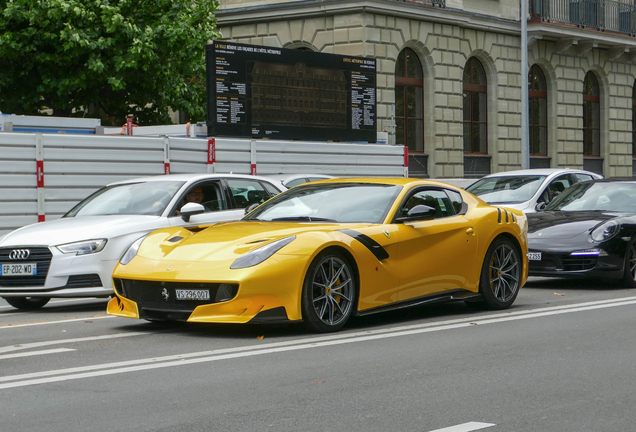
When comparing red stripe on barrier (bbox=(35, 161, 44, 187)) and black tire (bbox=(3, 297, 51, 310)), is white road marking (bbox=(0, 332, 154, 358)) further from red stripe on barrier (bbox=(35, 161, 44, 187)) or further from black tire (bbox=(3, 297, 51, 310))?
red stripe on barrier (bbox=(35, 161, 44, 187))

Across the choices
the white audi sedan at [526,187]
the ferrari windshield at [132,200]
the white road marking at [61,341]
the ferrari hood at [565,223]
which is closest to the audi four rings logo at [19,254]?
the ferrari windshield at [132,200]

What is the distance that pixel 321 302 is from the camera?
7910 millimetres

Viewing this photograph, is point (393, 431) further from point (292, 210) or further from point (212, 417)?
point (292, 210)

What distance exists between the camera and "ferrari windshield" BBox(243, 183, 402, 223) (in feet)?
28.4

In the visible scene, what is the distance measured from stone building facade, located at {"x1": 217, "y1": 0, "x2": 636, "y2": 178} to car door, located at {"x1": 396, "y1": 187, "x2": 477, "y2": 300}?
18460 mm

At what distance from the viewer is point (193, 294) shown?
7.68m

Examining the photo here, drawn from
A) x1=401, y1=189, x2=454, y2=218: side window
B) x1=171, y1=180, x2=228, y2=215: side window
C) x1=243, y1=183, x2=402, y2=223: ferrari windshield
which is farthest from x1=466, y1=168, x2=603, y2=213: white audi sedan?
x1=243, y1=183, x2=402, y2=223: ferrari windshield

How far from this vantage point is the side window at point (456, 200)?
9.48 metres

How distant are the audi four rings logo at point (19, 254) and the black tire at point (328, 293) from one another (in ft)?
11.5

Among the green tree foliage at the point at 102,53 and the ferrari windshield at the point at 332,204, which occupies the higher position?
the green tree foliage at the point at 102,53

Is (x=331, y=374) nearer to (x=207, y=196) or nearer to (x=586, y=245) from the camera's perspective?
(x=207, y=196)

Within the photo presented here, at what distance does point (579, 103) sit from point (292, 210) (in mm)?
29850

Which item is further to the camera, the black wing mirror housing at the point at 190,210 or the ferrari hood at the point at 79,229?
the black wing mirror housing at the point at 190,210

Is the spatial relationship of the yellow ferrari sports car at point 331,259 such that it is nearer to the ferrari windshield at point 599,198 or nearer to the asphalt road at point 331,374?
the asphalt road at point 331,374
